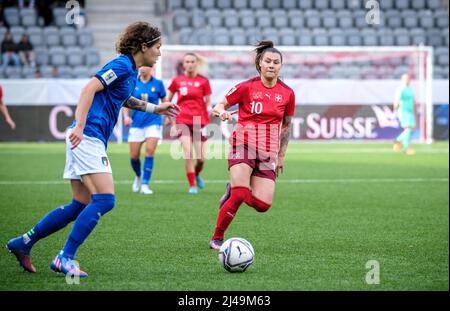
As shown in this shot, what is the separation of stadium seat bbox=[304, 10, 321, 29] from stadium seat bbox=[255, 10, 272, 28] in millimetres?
1450

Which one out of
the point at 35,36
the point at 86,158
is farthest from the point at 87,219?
the point at 35,36

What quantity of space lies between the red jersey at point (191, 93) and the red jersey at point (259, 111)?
19.8 ft

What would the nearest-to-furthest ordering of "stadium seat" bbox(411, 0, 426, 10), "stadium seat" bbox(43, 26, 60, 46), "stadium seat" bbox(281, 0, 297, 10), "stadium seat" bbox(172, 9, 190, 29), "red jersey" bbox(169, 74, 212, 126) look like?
Answer: "red jersey" bbox(169, 74, 212, 126), "stadium seat" bbox(43, 26, 60, 46), "stadium seat" bbox(172, 9, 190, 29), "stadium seat" bbox(281, 0, 297, 10), "stadium seat" bbox(411, 0, 426, 10)

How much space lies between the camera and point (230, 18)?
105 ft

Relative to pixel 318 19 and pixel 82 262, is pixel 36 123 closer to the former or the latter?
pixel 318 19

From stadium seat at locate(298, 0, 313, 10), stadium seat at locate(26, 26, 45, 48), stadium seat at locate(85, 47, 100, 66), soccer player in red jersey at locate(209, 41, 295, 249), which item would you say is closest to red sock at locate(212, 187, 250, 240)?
soccer player in red jersey at locate(209, 41, 295, 249)

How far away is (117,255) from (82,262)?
19.2 inches

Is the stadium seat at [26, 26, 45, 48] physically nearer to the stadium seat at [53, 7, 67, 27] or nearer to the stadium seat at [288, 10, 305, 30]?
the stadium seat at [53, 7, 67, 27]

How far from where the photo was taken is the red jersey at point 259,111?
8656 mm

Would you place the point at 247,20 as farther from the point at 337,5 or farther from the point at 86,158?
the point at 86,158

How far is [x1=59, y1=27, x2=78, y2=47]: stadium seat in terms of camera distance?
31081 mm

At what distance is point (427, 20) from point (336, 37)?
164 inches

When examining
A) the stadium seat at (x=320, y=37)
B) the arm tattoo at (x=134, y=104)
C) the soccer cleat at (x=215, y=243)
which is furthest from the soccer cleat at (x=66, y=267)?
the stadium seat at (x=320, y=37)

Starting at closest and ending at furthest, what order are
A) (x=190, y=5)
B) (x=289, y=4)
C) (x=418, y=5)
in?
(x=190, y=5)
(x=289, y=4)
(x=418, y=5)
